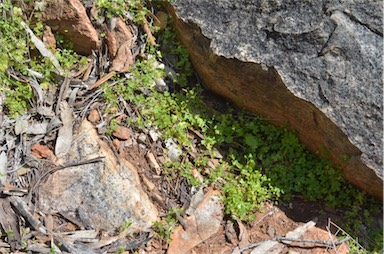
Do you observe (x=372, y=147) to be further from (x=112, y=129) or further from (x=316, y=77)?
(x=112, y=129)

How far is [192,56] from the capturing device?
4.22m

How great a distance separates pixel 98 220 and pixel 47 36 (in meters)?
1.49

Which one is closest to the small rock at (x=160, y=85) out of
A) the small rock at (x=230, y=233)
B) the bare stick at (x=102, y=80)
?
the bare stick at (x=102, y=80)

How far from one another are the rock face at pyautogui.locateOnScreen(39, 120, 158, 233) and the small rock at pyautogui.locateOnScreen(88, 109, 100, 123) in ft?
0.68

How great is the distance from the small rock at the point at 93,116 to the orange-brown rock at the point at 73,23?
560 millimetres

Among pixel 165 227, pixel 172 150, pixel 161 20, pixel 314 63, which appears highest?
pixel 314 63

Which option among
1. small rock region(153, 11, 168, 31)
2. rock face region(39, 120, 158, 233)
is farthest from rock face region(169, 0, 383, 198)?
rock face region(39, 120, 158, 233)

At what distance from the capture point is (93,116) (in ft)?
12.8

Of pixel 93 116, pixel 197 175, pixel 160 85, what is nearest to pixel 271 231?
pixel 197 175

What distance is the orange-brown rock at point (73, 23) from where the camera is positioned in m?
3.95

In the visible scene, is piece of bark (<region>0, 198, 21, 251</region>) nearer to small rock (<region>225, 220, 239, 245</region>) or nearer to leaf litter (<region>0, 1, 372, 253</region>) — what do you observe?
leaf litter (<region>0, 1, 372, 253</region>)

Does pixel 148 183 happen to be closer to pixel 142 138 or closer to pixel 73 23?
pixel 142 138

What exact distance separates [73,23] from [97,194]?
4.41 feet

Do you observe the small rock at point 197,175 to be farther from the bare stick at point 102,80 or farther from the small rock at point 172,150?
the bare stick at point 102,80
